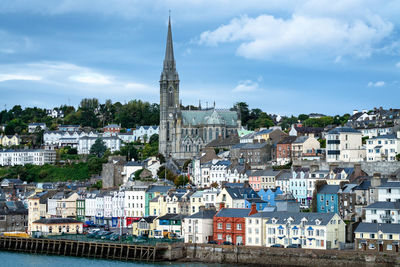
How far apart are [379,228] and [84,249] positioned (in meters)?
26.3

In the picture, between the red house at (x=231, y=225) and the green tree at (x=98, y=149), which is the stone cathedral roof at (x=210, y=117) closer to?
the green tree at (x=98, y=149)

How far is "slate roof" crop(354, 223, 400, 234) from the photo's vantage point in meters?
53.1

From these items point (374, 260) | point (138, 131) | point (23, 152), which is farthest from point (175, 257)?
point (138, 131)

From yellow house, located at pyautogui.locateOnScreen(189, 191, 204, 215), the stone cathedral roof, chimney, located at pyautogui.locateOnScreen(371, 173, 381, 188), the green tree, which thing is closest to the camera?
chimney, located at pyautogui.locateOnScreen(371, 173, 381, 188)

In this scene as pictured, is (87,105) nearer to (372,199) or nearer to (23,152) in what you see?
(23,152)

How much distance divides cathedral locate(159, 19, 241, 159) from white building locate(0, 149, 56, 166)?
76.1 ft

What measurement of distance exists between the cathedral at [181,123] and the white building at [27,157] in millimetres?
23203

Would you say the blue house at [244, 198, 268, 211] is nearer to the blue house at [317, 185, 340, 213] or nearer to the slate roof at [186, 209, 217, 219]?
the slate roof at [186, 209, 217, 219]

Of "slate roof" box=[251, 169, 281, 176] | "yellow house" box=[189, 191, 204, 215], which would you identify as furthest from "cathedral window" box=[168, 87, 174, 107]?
"yellow house" box=[189, 191, 204, 215]

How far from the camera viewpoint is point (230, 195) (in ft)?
224

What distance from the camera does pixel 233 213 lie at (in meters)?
61.3

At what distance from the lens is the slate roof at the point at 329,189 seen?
6650cm

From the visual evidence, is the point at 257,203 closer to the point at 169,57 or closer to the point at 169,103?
the point at 169,103

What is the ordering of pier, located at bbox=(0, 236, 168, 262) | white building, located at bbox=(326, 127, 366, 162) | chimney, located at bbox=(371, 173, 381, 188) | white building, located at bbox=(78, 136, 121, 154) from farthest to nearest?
1. white building, located at bbox=(78, 136, 121, 154)
2. white building, located at bbox=(326, 127, 366, 162)
3. chimney, located at bbox=(371, 173, 381, 188)
4. pier, located at bbox=(0, 236, 168, 262)
